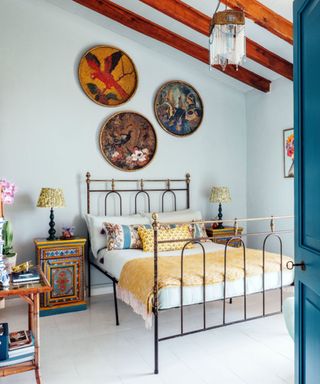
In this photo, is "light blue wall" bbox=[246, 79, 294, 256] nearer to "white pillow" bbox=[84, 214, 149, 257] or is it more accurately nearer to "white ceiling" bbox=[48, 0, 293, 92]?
"white ceiling" bbox=[48, 0, 293, 92]

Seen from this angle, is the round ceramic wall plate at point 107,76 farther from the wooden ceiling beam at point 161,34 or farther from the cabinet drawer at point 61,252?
the cabinet drawer at point 61,252

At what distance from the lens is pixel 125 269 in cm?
319

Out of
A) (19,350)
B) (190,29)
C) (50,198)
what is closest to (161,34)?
(190,29)

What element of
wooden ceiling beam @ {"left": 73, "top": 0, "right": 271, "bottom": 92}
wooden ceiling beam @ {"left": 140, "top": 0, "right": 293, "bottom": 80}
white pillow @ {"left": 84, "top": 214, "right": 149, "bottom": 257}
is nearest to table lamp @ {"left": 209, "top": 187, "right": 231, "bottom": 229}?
white pillow @ {"left": 84, "top": 214, "right": 149, "bottom": 257}

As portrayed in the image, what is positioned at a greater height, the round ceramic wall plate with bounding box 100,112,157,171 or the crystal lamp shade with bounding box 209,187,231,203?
the round ceramic wall plate with bounding box 100,112,157,171

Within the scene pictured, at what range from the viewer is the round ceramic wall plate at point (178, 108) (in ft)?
15.8

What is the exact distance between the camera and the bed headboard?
14.6 feet

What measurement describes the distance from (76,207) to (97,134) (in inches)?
36.5

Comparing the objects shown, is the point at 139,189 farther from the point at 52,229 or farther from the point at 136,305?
the point at 136,305

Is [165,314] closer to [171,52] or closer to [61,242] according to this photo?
[61,242]

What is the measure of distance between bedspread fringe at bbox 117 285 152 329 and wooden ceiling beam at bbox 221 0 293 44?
2.57 m

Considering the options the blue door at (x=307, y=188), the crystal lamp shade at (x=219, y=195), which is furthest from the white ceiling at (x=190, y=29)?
the blue door at (x=307, y=188)

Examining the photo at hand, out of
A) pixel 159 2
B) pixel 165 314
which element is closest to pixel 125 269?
pixel 165 314

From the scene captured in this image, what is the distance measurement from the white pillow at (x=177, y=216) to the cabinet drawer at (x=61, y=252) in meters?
0.95
